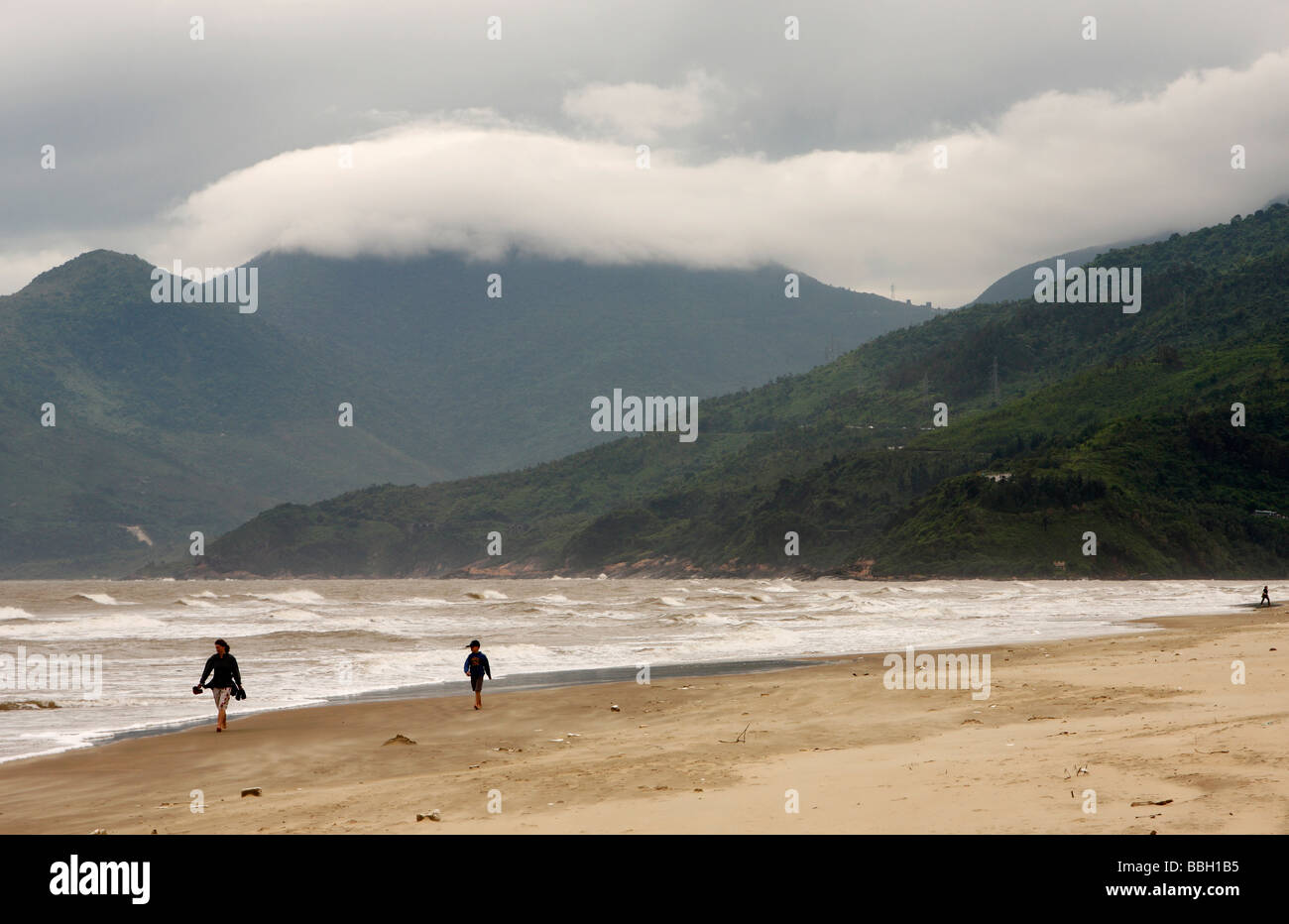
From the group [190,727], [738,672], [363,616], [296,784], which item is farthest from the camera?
[363,616]

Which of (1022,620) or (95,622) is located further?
(95,622)

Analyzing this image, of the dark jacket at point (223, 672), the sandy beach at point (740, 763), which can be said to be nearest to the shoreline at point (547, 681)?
the sandy beach at point (740, 763)

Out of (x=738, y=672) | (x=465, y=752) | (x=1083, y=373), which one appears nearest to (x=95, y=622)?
(x=738, y=672)

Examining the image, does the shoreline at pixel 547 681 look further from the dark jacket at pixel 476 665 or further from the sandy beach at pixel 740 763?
the dark jacket at pixel 476 665

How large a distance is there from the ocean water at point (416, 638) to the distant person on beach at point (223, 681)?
165 centimetres

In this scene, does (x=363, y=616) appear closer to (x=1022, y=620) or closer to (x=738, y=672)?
(x=1022, y=620)

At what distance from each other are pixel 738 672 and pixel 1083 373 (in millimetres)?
174024

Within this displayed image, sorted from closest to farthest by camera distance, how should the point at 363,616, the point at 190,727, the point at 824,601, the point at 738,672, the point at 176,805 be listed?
the point at 176,805 < the point at 190,727 < the point at 738,672 < the point at 363,616 < the point at 824,601

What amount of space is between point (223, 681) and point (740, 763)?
1162 centimetres

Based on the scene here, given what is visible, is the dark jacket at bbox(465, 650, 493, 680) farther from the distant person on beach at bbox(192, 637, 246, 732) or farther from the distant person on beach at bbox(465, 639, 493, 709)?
the distant person on beach at bbox(192, 637, 246, 732)

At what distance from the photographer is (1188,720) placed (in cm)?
1466

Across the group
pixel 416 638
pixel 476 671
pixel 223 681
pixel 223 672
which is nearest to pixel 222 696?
pixel 223 681

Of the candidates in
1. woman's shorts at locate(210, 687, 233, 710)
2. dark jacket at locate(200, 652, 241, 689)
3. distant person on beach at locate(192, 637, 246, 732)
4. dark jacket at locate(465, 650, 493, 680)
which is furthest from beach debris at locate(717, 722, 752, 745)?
dark jacket at locate(200, 652, 241, 689)
